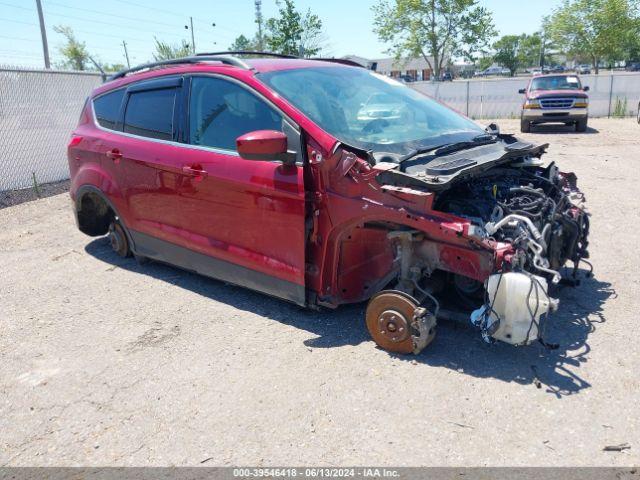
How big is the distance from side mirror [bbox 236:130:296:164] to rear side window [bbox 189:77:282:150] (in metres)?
0.33

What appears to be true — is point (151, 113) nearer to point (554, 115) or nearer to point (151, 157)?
point (151, 157)

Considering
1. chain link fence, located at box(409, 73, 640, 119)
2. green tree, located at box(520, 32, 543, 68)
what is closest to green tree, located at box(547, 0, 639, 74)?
chain link fence, located at box(409, 73, 640, 119)

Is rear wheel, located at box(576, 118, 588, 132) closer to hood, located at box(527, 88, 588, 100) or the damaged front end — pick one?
hood, located at box(527, 88, 588, 100)

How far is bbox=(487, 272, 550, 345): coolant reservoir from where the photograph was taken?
3.01 m

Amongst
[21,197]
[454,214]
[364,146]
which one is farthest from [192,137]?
[21,197]

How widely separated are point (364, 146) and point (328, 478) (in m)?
2.14

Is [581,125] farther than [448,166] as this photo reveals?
Yes

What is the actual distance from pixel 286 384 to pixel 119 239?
3.14 metres

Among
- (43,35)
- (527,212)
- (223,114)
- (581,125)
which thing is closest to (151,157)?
(223,114)

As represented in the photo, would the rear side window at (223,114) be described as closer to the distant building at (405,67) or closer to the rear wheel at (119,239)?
the rear wheel at (119,239)

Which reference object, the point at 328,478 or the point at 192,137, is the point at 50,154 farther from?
the point at 328,478

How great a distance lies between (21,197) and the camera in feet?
29.7

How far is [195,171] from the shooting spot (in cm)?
422

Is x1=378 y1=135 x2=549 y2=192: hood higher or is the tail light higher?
the tail light
